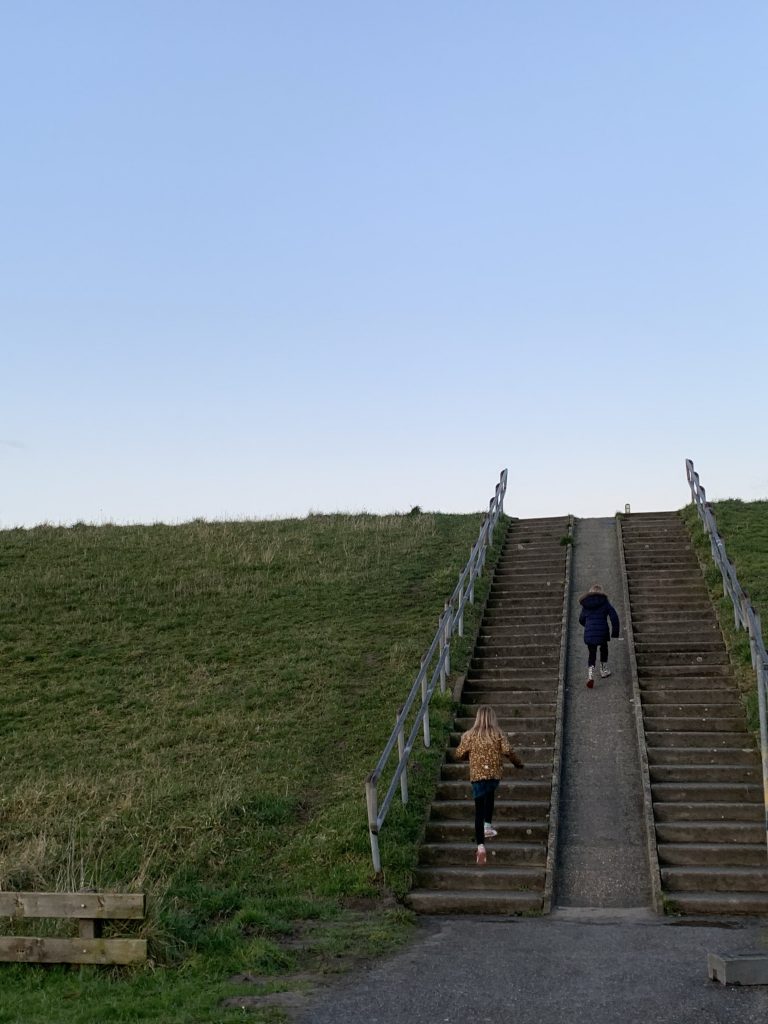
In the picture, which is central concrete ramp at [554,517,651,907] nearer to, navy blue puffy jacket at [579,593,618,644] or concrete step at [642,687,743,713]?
concrete step at [642,687,743,713]

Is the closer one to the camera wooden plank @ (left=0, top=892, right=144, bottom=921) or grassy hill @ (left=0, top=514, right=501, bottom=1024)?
wooden plank @ (left=0, top=892, right=144, bottom=921)

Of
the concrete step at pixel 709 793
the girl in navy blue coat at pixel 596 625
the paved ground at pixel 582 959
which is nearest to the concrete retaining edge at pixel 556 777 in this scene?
the paved ground at pixel 582 959

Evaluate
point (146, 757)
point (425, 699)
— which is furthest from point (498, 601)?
point (146, 757)

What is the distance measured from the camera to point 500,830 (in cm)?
1198

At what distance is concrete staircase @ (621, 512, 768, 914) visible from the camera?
34.8 feet

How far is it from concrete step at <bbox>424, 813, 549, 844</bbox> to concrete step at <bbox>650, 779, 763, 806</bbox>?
1493 mm

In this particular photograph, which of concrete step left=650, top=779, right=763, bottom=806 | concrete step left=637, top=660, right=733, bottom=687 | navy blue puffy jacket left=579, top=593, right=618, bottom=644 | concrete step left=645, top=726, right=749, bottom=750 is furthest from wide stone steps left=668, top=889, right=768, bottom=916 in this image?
navy blue puffy jacket left=579, top=593, right=618, bottom=644

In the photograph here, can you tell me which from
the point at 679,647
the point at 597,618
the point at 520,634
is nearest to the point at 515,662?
the point at 520,634

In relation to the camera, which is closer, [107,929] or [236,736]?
[107,929]

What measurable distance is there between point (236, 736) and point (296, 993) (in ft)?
25.7

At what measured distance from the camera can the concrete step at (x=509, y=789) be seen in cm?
1291

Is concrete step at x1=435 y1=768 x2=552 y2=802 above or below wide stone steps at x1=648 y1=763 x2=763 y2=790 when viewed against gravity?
below

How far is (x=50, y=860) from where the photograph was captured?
35.3 ft

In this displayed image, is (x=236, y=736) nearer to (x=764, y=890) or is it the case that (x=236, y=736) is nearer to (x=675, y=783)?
(x=675, y=783)
